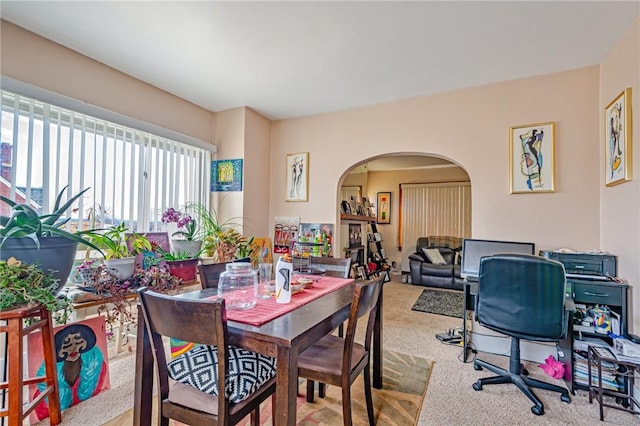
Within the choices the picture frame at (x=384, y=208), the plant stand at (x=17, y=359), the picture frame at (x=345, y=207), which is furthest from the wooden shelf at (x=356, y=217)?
the plant stand at (x=17, y=359)

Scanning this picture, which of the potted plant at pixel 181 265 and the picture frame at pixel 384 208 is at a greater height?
the picture frame at pixel 384 208

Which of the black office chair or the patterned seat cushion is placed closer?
the patterned seat cushion

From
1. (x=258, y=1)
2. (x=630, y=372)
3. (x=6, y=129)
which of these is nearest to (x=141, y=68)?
(x=6, y=129)

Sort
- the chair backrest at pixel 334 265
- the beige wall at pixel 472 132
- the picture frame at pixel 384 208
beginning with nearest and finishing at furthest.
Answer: the beige wall at pixel 472 132 < the chair backrest at pixel 334 265 < the picture frame at pixel 384 208

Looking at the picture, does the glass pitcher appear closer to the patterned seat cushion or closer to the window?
the patterned seat cushion

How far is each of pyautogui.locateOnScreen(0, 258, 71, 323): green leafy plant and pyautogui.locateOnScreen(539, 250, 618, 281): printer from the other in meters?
3.53

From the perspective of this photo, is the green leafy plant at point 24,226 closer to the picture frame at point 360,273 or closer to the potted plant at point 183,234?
the potted plant at point 183,234

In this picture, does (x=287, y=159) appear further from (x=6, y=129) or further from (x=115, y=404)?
(x=115, y=404)

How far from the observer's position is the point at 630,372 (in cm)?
183

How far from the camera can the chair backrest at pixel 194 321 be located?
1009 millimetres

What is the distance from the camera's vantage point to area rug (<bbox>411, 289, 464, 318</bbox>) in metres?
3.92

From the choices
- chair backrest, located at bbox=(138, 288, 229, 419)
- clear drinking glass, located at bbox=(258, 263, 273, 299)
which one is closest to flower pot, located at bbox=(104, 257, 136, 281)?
clear drinking glass, located at bbox=(258, 263, 273, 299)

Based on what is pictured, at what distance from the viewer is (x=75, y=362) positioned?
1.87m

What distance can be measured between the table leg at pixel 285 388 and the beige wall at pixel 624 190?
2442 millimetres
